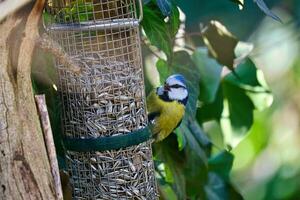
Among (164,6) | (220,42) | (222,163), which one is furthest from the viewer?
(222,163)

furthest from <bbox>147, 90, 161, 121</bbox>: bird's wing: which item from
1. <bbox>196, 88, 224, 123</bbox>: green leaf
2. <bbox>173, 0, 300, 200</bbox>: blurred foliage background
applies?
<bbox>173, 0, 300, 200</bbox>: blurred foliage background

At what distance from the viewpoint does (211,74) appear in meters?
2.34

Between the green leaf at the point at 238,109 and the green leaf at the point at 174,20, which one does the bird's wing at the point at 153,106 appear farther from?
the green leaf at the point at 238,109

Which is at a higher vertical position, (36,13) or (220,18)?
(36,13)

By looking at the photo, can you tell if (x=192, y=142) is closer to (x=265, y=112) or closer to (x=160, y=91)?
(x=160, y=91)

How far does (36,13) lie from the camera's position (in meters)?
1.43

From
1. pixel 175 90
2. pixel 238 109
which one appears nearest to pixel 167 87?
pixel 175 90

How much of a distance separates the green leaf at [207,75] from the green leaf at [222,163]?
194mm

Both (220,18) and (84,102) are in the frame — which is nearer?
(84,102)

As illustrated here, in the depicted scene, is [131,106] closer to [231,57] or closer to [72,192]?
[72,192]

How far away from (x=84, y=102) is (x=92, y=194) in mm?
174

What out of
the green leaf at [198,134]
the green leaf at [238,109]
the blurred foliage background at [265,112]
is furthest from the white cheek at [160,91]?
the green leaf at [238,109]

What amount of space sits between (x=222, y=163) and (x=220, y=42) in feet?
1.28

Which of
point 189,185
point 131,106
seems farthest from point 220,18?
point 131,106
